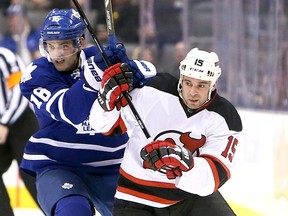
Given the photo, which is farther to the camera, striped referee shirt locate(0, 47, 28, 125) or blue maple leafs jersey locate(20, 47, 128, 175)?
striped referee shirt locate(0, 47, 28, 125)

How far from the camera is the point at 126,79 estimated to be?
10.8ft

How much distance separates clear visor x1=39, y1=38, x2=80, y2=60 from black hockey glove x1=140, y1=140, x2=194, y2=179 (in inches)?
22.5

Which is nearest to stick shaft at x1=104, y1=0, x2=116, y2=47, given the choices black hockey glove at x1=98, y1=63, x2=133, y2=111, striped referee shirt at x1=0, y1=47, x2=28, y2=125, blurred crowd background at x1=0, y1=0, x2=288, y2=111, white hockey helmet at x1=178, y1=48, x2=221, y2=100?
black hockey glove at x1=98, y1=63, x2=133, y2=111

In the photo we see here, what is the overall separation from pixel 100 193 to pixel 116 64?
708mm

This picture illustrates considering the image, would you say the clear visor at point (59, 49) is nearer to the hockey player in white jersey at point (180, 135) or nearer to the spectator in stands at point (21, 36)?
the hockey player in white jersey at point (180, 135)

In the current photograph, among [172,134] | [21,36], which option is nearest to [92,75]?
[172,134]

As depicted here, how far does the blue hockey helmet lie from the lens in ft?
11.6

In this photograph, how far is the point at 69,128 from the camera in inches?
144

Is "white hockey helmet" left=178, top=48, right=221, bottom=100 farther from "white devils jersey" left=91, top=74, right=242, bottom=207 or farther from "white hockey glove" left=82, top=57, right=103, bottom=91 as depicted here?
"white hockey glove" left=82, top=57, right=103, bottom=91

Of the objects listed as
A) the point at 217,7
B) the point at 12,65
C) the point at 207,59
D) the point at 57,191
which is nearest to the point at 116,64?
the point at 207,59

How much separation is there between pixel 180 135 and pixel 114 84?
1.04 feet

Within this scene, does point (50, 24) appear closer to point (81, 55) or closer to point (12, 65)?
point (81, 55)

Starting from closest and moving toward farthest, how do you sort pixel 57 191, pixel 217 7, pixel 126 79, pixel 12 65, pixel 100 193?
pixel 126 79 < pixel 57 191 < pixel 100 193 < pixel 12 65 < pixel 217 7

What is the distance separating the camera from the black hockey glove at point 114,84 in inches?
129
